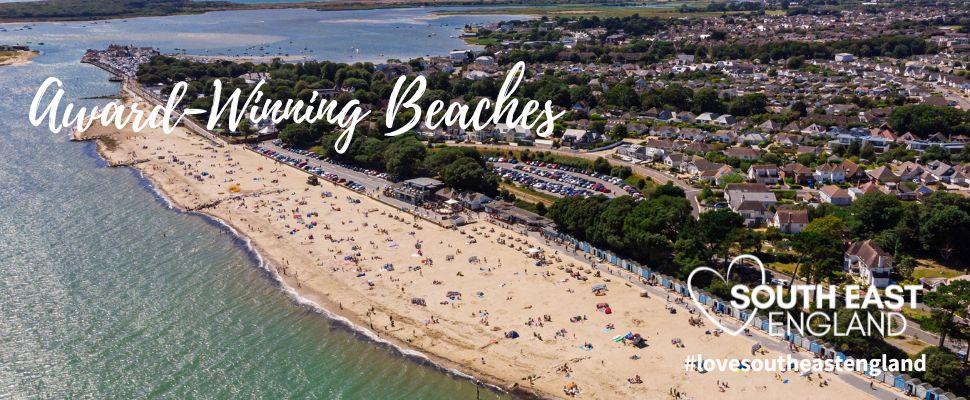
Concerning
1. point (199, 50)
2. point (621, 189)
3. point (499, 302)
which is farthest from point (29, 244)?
point (199, 50)

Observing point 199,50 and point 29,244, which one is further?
point 199,50

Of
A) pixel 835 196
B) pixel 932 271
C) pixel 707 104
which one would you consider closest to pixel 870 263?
pixel 932 271

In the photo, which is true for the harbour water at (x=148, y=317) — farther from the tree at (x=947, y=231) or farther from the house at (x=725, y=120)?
the house at (x=725, y=120)

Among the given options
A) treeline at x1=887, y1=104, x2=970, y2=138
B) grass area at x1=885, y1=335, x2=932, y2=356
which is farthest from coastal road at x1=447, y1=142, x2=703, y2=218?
treeline at x1=887, y1=104, x2=970, y2=138

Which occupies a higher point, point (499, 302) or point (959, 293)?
point (959, 293)

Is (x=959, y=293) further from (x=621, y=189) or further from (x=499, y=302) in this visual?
(x=621, y=189)

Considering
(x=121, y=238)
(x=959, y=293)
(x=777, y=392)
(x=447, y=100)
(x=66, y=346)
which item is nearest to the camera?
(x=777, y=392)

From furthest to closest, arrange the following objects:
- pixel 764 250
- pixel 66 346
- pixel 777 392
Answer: pixel 764 250 → pixel 66 346 → pixel 777 392
